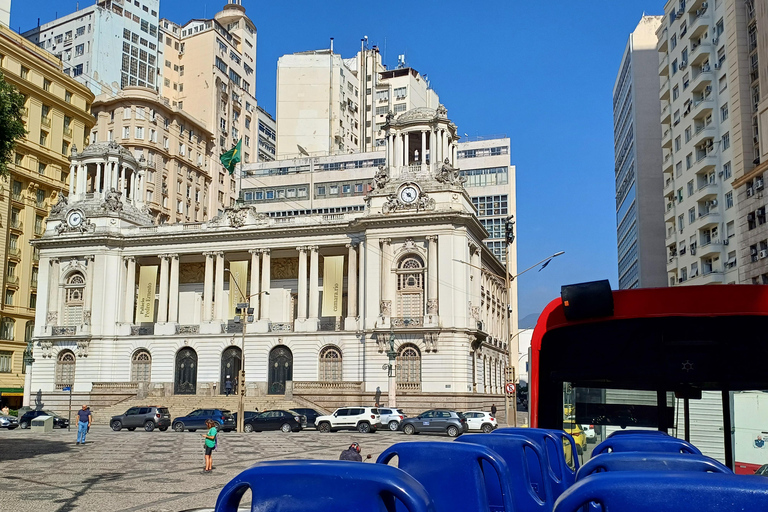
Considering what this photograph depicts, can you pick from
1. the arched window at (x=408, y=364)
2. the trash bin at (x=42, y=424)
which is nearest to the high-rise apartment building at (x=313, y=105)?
the arched window at (x=408, y=364)

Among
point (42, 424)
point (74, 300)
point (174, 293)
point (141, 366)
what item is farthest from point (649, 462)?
point (74, 300)

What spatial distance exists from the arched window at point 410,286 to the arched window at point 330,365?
229 inches

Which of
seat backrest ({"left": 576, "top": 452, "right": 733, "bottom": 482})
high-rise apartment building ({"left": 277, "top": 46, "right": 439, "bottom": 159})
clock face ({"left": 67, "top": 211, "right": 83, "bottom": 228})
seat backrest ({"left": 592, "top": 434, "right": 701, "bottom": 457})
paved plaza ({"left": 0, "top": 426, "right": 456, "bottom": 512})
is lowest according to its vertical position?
paved plaza ({"left": 0, "top": 426, "right": 456, "bottom": 512})

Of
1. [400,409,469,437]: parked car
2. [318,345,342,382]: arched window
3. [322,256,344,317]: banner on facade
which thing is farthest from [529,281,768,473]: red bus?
[322,256,344,317]: banner on facade

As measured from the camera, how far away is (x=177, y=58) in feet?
317

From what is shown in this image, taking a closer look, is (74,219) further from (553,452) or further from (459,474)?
(459,474)

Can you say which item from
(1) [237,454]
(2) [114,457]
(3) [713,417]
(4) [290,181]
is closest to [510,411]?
(1) [237,454]

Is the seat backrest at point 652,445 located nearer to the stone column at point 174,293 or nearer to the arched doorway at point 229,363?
the arched doorway at point 229,363

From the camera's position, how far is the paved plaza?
51.9 feet

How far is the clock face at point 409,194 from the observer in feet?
179

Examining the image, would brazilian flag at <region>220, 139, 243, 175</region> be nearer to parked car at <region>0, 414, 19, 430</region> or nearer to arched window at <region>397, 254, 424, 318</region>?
arched window at <region>397, 254, 424, 318</region>

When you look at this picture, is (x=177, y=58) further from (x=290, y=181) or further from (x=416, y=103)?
(x=416, y=103)

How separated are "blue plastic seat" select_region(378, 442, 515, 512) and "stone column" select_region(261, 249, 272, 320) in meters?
54.3

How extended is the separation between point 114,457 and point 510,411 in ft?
56.7
